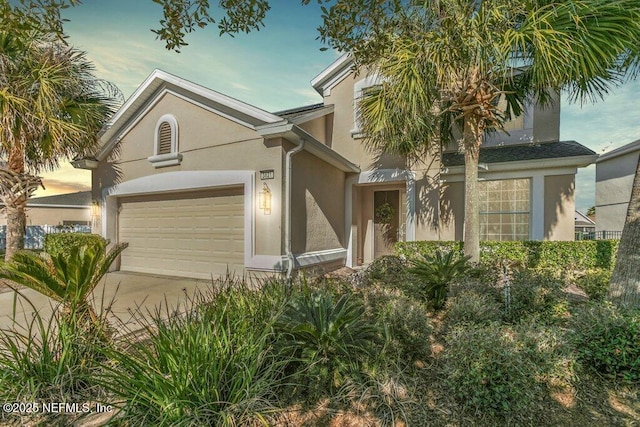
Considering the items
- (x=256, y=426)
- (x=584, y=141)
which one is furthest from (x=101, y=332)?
(x=584, y=141)

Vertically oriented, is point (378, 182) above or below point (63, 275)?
above

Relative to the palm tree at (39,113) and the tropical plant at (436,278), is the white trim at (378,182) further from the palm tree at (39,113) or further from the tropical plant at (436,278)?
the palm tree at (39,113)

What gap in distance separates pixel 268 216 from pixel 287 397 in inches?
193

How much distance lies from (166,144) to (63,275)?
6.64m

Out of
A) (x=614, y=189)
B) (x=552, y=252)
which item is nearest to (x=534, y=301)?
(x=552, y=252)

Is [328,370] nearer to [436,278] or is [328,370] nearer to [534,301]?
[436,278]

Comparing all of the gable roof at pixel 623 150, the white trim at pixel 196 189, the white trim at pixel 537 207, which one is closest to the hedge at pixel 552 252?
the white trim at pixel 537 207

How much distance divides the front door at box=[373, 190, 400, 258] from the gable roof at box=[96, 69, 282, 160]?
5.44 metres

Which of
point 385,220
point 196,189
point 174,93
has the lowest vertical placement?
point 385,220

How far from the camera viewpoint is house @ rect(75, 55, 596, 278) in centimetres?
749

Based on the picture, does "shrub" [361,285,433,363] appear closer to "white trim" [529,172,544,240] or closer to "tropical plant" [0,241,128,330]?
"tropical plant" [0,241,128,330]

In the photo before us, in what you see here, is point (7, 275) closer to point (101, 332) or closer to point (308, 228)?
point (101, 332)

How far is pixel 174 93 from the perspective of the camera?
8664 mm

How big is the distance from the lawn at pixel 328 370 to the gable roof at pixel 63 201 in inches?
1127
